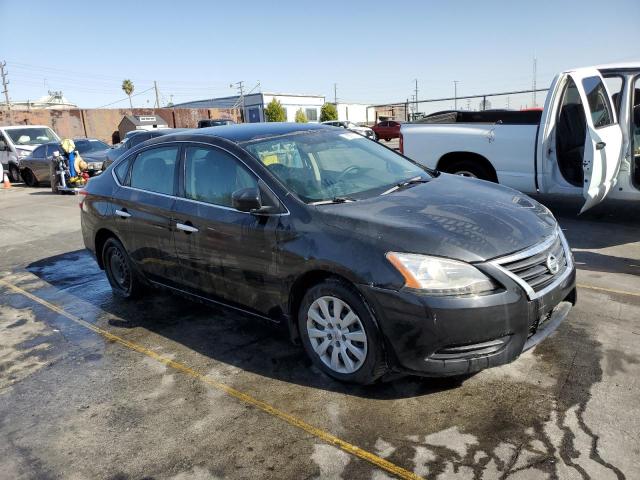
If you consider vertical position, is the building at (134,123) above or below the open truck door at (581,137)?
above

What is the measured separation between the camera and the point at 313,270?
329cm

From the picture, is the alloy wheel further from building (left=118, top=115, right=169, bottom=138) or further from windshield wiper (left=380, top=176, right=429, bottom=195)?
building (left=118, top=115, right=169, bottom=138)

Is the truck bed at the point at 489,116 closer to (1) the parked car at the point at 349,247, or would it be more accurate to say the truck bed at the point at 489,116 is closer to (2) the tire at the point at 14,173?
(1) the parked car at the point at 349,247

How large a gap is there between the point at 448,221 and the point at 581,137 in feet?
16.4

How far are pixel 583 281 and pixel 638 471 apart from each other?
9.52 feet

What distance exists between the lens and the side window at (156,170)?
14.7 feet

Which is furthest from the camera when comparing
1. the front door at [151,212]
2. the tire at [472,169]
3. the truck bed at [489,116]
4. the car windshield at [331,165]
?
the truck bed at [489,116]

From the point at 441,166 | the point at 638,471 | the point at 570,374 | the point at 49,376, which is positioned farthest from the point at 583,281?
the point at 49,376

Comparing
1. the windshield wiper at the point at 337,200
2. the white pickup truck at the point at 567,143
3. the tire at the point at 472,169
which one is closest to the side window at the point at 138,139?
the white pickup truck at the point at 567,143

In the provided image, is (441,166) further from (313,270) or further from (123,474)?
(123,474)

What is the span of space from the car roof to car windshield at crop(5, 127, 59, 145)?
53.4 ft

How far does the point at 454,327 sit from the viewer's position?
2863 mm

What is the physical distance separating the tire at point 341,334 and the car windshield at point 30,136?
17.8 metres

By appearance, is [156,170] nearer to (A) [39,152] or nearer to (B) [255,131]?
(B) [255,131]
